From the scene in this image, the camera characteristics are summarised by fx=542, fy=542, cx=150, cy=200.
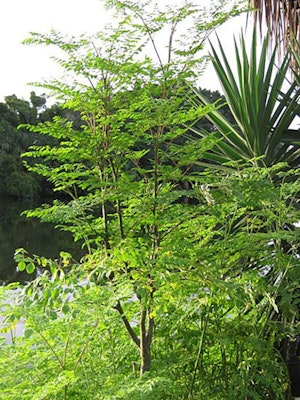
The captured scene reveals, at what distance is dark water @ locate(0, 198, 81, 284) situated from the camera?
316 inches

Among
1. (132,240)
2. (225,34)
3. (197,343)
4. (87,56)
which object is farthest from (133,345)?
(225,34)

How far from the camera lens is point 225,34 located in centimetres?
434

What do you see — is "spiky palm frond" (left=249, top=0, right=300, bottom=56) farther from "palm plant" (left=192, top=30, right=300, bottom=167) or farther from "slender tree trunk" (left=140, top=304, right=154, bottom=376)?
"slender tree trunk" (left=140, top=304, right=154, bottom=376)

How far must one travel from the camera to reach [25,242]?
11.5 m

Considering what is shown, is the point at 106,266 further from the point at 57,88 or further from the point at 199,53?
the point at 199,53

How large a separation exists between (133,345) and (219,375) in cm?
35

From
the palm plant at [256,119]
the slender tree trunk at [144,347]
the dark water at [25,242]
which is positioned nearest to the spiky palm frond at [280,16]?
the palm plant at [256,119]

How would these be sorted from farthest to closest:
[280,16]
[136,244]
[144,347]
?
1. [280,16]
2. [144,347]
3. [136,244]

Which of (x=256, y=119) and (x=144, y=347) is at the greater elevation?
(x=256, y=119)

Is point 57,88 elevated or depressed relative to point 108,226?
elevated

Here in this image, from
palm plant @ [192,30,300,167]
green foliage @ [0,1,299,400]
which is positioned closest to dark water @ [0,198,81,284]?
palm plant @ [192,30,300,167]

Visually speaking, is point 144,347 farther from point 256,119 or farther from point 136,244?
point 256,119

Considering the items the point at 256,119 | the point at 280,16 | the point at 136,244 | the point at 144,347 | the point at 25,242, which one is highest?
the point at 280,16

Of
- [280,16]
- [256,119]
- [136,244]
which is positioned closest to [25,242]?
[280,16]
